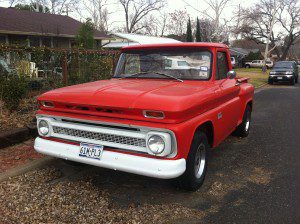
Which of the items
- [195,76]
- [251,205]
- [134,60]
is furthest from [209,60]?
[251,205]

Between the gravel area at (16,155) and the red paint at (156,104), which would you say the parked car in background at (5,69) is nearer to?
the gravel area at (16,155)

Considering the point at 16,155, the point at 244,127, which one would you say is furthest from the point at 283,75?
the point at 16,155

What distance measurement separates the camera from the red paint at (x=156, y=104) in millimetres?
3416

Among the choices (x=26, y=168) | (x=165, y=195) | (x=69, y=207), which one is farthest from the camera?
(x=26, y=168)

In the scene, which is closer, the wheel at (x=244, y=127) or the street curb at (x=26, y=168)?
the street curb at (x=26, y=168)

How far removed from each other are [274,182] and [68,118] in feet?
9.47

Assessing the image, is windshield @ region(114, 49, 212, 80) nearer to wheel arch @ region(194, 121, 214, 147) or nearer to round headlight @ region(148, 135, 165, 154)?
wheel arch @ region(194, 121, 214, 147)

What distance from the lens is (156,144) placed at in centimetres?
341

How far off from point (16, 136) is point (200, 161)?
3.27m

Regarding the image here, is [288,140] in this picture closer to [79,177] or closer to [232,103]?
[232,103]

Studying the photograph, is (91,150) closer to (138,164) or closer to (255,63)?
(138,164)

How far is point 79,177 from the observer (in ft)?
14.9

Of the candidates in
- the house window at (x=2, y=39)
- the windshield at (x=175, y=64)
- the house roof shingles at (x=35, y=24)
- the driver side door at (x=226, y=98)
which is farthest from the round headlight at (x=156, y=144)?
the house window at (x=2, y=39)

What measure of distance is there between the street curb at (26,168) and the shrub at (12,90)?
2.26 m
